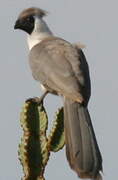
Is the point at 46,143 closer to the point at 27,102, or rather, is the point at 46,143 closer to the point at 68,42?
the point at 27,102

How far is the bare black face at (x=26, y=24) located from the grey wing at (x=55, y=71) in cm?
86

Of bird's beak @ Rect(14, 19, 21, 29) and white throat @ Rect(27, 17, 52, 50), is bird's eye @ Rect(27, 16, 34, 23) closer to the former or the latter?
white throat @ Rect(27, 17, 52, 50)

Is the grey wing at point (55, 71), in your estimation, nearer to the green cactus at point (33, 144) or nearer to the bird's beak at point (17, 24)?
the bird's beak at point (17, 24)

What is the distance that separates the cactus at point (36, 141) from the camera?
507 cm

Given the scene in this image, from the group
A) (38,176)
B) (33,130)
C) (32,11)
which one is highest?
(32,11)

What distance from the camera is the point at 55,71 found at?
696 cm

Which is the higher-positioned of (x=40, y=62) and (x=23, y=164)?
(x=40, y=62)

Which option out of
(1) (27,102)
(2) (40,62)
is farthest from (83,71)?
(1) (27,102)

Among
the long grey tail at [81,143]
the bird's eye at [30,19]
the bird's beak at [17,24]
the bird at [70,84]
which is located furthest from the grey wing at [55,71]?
the bird's eye at [30,19]

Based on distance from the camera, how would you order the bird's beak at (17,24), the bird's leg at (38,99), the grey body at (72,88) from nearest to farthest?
1. the grey body at (72,88)
2. the bird's leg at (38,99)
3. the bird's beak at (17,24)

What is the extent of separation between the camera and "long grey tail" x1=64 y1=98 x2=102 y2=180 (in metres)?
5.32

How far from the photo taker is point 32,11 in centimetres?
859

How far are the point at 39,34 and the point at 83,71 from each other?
2.37 m

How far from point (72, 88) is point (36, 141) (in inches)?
52.2
